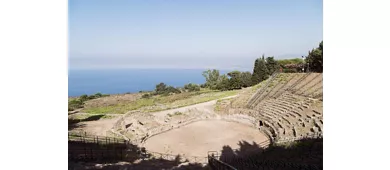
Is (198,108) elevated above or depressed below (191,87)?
below

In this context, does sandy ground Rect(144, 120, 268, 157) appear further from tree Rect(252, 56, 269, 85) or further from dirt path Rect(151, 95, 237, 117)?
tree Rect(252, 56, 269, 85)

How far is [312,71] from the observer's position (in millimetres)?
18672

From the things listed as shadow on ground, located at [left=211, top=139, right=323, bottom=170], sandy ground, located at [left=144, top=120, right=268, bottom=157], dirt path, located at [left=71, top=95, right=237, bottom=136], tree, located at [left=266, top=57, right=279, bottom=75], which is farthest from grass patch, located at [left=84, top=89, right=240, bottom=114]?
shadow on ground, located at [left=211, top=139, right=323, bottom=170]

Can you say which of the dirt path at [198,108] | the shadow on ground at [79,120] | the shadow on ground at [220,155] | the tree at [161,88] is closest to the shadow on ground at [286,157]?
the shadow on ground at [220,155]

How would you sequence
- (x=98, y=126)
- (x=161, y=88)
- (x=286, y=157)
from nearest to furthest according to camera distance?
(x=286, y=157), (x=98, y=126), (x=161, y=88)

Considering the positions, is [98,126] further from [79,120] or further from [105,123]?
[79,120]

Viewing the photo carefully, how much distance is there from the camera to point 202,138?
42.3ft

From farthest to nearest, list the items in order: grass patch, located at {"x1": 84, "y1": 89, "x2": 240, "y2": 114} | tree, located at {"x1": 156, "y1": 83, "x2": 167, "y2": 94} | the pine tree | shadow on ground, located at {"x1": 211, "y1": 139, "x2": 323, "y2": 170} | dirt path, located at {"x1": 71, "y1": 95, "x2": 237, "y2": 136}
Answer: tree, located at {"x1": 156, "y1": 83, "x2": 167, "y2": 94} < the pine tree < grass patch, located at {"x1": 84, "y1": 89, "x2": 240, "y2": 114} < dirt path, located at {"x1": 71, "y1": 95, "x2": 237, "y2": 136} < shadow on ground, located at {"x1": 211, "y1": 139, "x2": 323, "y2": 170}

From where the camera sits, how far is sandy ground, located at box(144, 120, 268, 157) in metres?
11.3

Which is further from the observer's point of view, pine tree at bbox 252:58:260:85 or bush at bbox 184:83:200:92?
bush at bbox 184:83:200:92

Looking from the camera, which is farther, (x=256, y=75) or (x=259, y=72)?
(x=259, y=72)

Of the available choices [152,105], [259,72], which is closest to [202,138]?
[152,105]
